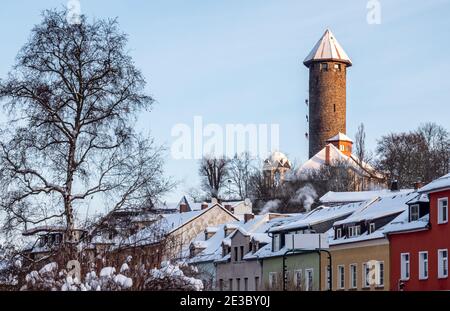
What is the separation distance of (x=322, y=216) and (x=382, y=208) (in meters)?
6.18

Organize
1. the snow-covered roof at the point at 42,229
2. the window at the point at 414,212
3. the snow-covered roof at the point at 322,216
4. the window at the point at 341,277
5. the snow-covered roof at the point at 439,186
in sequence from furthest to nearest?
the snow-covered roof at the point at 322,216 → the window at the point at 341,277 → the window at the point at 414,212 → the snow-covered roof at the point at 439,186 → the snow-covered roof at the point at 42,229

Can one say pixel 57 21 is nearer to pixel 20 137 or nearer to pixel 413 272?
pixel 20 137

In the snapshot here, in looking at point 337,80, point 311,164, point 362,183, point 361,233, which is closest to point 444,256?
point 361,233

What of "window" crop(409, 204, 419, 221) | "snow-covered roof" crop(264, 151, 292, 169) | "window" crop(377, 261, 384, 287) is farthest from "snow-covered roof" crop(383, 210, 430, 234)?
"snow-covered roof" crop(264, 151, 292, 169)

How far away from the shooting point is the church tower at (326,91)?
423ft

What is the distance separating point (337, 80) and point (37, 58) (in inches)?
4264

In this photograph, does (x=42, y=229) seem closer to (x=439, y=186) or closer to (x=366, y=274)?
(x=439, y=186)

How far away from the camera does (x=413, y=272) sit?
43688mm

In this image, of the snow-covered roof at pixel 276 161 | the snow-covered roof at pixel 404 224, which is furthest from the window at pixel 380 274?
the snow-covered roof at pixel 276 161

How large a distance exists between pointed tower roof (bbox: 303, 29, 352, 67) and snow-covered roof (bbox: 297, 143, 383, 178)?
16933 millimetres

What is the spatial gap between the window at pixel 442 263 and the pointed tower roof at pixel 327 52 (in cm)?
9289

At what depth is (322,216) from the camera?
2157 inches

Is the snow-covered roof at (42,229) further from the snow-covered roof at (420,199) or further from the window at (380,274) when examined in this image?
the window at (380,274)

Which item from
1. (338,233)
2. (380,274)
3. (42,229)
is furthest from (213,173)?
(42,229)
